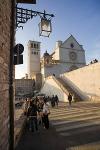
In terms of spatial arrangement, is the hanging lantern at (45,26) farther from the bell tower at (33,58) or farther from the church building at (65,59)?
the bell tower at (33,58)

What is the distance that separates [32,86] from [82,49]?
58.5 feet

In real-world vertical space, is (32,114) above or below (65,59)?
below

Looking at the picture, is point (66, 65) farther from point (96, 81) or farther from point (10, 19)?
point (10, 19)

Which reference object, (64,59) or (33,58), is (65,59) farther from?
(33,58)

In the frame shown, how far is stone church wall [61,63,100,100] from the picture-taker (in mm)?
29606

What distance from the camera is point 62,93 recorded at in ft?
122

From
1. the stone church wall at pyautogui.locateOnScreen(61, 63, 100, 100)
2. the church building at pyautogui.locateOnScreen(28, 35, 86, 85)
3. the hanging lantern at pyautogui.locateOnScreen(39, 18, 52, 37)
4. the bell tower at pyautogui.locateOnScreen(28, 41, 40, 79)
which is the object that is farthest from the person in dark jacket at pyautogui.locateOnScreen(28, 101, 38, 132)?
the bell tower at pyautogui.locateOnScreen(28, 41, 40, 79)

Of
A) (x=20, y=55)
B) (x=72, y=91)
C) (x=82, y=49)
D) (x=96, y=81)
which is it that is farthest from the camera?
(x=82, y=49)

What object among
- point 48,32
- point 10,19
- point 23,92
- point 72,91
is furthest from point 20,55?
point 23,92

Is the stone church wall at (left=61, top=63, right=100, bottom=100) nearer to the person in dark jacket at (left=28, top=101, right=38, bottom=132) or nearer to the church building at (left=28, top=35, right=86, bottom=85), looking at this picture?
the person in dark jacket at (left=28, top=101, right=38, bottom=132)

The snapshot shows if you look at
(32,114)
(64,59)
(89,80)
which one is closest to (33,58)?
(64,59)

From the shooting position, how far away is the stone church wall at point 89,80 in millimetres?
29606

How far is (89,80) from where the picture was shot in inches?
1239

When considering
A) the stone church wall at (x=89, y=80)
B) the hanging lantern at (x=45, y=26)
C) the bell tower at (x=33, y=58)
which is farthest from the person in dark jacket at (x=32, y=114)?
the bell tower at (x=33, y=58)
